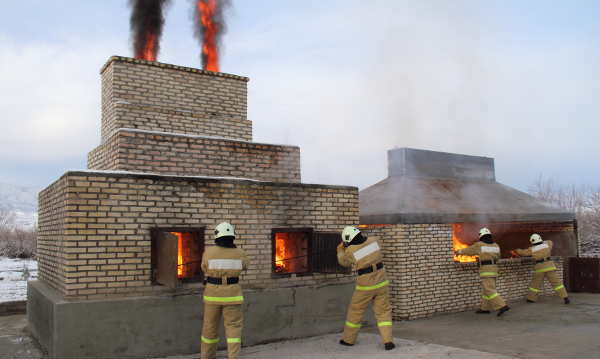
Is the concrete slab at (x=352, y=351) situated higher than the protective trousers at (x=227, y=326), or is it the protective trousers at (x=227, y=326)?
the protective trousers at (x=227, y=326)

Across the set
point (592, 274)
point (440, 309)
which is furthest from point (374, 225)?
point (592, 274)

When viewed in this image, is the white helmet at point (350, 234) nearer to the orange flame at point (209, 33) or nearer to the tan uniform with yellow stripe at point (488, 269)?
the tan uniform with yellow stripe at point (488, 269)

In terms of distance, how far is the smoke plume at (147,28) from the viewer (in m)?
10.4

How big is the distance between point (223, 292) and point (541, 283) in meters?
8.75

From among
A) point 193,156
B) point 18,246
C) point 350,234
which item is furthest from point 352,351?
point 18,246

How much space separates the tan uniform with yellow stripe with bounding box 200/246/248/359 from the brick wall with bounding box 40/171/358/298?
3.15 ft

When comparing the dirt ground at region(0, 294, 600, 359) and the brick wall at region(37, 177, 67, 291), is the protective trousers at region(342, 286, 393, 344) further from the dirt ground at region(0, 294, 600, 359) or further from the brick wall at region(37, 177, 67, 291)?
the brick wall at region(37, 177, 67, 291)

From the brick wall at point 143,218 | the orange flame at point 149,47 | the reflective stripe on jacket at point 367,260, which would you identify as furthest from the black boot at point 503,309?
the orange flame at point 149,47

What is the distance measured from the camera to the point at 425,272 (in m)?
10.7

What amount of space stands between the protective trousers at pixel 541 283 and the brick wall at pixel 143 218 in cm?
561

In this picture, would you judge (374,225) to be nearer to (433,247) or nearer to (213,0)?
(433,247)

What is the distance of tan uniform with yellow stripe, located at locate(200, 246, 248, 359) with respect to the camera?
6.46 meters

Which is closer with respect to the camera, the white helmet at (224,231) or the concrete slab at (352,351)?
the white helmet at (224,231)

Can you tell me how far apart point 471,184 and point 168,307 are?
9443mm
